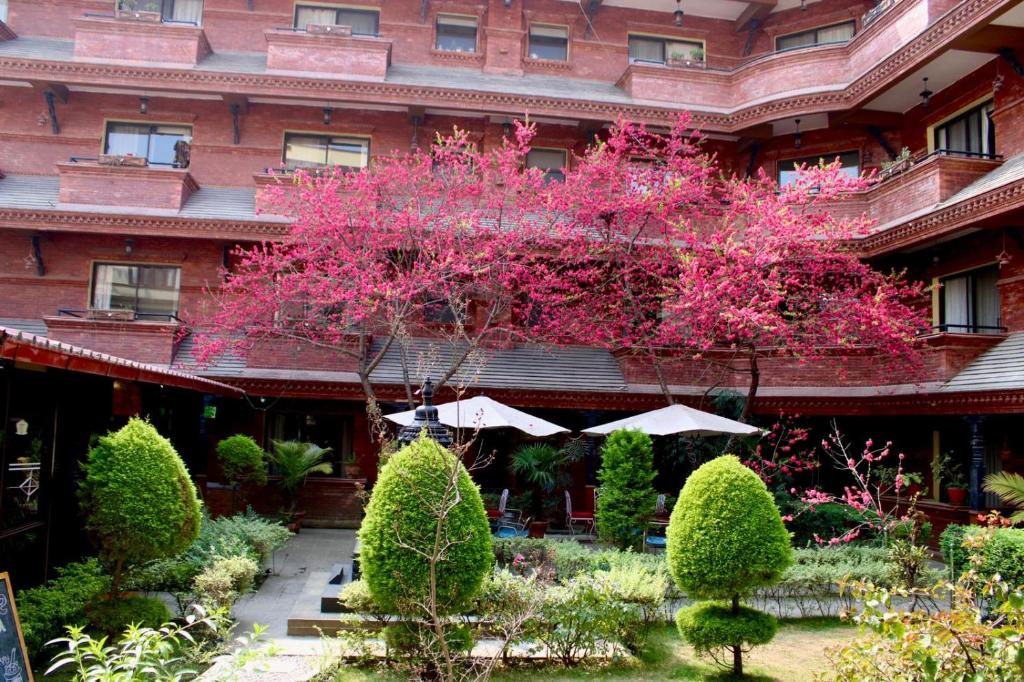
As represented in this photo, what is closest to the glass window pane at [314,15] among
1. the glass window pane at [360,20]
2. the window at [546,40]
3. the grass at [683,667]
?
the glass window pane at [360,20]

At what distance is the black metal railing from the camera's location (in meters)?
16.6

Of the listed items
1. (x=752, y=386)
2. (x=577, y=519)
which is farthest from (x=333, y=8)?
(x=577, y=519)

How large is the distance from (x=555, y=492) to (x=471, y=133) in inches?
358

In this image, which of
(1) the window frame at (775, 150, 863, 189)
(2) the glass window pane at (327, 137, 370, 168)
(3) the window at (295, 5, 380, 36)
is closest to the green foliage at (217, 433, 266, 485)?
(2) the glass window pane at (327, 137, 370, 168)

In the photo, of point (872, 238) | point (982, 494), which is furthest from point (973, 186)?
point (982, 494)

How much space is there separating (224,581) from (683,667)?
4.80m

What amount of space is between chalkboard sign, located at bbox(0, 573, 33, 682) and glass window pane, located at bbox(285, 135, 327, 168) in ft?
47.9

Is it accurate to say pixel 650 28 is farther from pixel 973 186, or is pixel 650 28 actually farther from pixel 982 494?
pixel 982 494

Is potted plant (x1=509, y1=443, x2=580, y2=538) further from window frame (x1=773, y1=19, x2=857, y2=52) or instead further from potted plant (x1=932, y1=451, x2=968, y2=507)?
window frame (x1=773, y1=19, x2=857, y2=52)

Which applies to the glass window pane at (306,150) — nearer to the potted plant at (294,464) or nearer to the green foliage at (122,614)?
the potted plant at (294,464)

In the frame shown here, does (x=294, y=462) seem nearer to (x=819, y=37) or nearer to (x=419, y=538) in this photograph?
(x=419, y=538)

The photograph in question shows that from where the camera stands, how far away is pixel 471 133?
19281 millimetres

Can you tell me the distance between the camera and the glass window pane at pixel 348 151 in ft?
63.0

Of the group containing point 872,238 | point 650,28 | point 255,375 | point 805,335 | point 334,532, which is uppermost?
point 650,28
